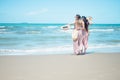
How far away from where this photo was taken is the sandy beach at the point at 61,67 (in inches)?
140

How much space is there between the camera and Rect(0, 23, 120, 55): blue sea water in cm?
586

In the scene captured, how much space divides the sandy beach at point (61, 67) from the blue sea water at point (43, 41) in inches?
28.6

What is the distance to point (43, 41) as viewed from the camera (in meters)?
6.49

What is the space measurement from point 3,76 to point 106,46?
357 cm

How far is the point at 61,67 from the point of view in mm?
4129

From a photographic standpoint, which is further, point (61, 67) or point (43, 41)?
point (43, 41)

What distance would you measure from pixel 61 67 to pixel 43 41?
8.01 ft

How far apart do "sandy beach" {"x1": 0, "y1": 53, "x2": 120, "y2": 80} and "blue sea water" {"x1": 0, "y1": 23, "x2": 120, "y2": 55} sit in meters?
0.73

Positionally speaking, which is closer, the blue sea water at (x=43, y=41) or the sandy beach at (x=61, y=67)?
the sandy beach at (x=61, y=67)

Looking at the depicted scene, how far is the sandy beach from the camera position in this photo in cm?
357

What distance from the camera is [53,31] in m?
7.45

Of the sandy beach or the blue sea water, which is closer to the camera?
the sandy beach

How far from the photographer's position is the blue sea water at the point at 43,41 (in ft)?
19.2

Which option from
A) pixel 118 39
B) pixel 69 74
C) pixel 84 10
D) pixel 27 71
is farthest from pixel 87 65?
pixel 118 39
